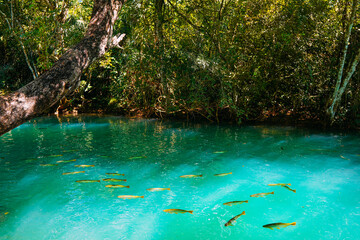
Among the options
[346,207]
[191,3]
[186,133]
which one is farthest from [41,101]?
[191,3]

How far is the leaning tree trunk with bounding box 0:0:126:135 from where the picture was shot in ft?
10.5

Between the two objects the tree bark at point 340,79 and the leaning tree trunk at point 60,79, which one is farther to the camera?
the tree bark at point 340,79

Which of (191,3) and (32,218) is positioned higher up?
(191,3)

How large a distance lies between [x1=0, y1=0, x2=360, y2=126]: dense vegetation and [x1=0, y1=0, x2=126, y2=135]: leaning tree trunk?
4.59m

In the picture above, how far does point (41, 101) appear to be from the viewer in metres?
3.44

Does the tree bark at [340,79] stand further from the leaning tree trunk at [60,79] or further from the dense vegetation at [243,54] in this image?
the leaning tree trunk at [60,79]

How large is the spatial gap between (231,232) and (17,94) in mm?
2849

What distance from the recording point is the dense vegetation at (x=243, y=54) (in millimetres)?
8766

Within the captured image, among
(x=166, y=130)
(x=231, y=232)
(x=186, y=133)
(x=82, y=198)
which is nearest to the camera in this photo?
(x=231, y=232)

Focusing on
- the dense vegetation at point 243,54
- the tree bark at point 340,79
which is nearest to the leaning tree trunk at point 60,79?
the dense vegetation at point 243,54

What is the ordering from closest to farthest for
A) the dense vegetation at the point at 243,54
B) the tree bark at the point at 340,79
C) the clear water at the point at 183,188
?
the clear water at the point at 183,188, the tree bark at the point at 340,79, the dense vegetation at the point at 243,54

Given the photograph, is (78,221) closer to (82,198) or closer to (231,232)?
(82,198)

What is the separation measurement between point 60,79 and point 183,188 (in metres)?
2.28

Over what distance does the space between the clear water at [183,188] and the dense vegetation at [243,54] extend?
2196 millimetres
